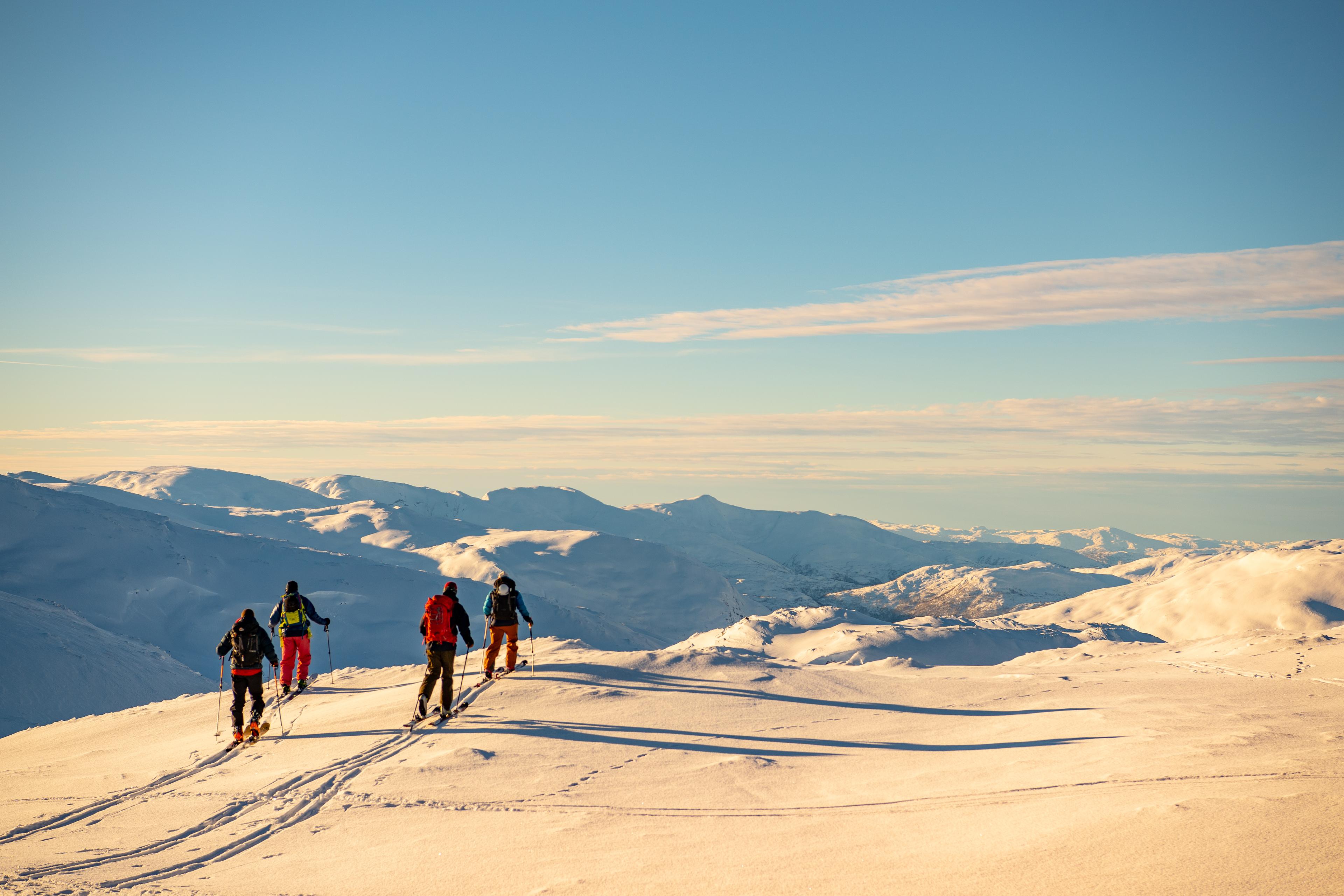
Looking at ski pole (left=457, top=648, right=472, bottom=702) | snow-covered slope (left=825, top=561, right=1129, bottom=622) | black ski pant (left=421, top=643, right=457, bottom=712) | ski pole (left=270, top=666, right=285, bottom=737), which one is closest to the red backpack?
black ski pant (left=421, top=643, right=457, bottom=712)

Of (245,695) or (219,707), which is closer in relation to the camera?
(245,695)

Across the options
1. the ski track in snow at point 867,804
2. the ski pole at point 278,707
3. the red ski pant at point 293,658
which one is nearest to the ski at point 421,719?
the ski pole at point 278,707

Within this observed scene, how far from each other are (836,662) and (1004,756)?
25.5 meters

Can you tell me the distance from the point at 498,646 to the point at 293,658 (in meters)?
4.44

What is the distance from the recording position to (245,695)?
13.6 metres

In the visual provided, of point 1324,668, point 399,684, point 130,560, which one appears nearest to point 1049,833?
point 399,684

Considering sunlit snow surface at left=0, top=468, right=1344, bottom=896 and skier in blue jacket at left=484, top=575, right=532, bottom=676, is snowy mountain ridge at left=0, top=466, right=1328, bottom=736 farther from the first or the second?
skier in blue jacket at left=484, top=575, right=532, bottom=676

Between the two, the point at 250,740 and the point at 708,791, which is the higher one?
the point at 708,791

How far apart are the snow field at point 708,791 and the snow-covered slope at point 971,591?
95542 millimetres

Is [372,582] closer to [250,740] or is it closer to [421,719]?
[250,740]

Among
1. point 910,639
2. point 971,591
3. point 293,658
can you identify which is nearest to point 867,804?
point 293,658

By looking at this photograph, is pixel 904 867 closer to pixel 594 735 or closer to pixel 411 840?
pixel 411 840

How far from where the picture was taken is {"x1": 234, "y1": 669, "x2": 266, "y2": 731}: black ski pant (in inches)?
527

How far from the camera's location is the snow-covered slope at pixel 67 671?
127ft
